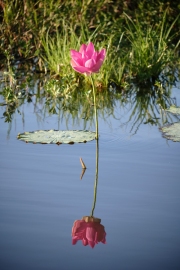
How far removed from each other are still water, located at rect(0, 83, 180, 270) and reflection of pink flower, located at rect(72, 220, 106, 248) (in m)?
0.02

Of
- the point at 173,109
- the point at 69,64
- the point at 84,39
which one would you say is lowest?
the point at 173,109

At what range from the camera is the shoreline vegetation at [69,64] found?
568 centimetres

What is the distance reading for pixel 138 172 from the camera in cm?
398

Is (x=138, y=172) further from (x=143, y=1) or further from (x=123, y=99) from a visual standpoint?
(x=143, y=1)

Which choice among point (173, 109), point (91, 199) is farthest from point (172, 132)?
point (91, 199)

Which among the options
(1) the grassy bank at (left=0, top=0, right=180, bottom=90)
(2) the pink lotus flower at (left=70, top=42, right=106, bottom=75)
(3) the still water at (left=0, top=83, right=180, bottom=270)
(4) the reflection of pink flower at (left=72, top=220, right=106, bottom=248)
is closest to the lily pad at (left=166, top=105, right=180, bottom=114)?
(3) the still water at (left=0, top=83, right=180, bottom=270)

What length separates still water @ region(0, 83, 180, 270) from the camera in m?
2.92

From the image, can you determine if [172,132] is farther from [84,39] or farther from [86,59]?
[84,39]

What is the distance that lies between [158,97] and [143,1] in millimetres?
2830

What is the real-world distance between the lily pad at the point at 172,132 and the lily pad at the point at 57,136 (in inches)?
18.9

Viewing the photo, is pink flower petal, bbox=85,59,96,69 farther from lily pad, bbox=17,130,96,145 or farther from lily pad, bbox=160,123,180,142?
lily pad, bbox=160,123,180,142

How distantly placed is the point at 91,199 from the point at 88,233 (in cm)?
42

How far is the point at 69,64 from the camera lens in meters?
6.29

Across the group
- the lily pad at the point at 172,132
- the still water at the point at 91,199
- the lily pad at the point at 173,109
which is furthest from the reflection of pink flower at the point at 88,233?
the lily pad at the point at 173,109
